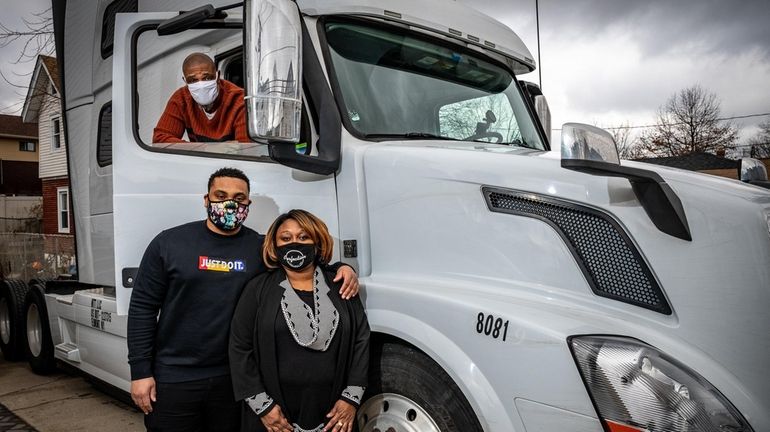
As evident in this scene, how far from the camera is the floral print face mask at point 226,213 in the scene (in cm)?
296

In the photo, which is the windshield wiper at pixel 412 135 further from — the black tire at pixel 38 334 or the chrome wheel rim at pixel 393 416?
the black tire at pixel 38 334

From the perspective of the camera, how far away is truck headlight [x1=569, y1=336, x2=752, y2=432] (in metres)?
2.10

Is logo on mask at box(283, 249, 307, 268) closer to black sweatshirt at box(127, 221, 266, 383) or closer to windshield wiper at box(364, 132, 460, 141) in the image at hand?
black sweatshirt at box(127, 221, 266, 383)

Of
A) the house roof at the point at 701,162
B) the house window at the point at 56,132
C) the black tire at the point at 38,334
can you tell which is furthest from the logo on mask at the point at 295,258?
the house roof at the point at 701,162

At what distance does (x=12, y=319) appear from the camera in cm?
724

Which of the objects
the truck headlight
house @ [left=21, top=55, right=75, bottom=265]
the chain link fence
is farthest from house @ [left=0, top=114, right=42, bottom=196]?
the truck headlight

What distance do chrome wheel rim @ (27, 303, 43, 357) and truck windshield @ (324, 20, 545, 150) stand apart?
5.34 meters

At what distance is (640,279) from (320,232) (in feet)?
4.64

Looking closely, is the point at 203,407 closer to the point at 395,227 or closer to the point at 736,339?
the point at 395,227

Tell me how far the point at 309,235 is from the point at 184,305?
2.46 ft

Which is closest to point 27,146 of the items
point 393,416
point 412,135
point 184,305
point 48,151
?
point 48,151

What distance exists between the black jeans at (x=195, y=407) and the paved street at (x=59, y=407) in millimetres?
2106

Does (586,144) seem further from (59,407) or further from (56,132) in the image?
(56,132)

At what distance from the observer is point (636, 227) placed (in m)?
2.32
